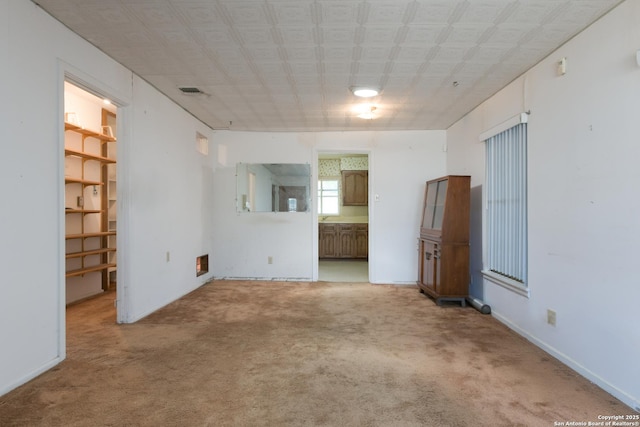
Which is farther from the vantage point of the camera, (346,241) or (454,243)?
(346,241)

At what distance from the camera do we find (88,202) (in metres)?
4.39

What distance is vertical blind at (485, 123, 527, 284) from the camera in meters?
3.13

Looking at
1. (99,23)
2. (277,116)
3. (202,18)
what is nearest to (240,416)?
(202,18)

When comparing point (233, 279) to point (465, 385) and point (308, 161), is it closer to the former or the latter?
point (308, 161)

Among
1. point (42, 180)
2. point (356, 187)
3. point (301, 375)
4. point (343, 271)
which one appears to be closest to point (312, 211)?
point (343, 271)

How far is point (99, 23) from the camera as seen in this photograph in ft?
7.59

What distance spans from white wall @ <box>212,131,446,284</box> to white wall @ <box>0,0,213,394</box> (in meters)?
2.03

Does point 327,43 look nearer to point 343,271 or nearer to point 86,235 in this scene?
point 86,235

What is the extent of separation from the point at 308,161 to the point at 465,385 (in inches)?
155

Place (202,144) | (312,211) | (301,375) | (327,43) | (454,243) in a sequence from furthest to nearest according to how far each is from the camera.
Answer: (312,211) < (202,144) < (454,243) < (327,43) < (301,375)

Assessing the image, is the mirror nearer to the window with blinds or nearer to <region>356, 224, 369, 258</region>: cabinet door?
<region>356, 224, 369, 258</region>: cabinet door

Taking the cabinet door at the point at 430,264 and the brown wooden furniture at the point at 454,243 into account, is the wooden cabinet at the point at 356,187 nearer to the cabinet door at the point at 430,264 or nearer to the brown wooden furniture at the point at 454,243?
the cabinet door at the point at 430,264

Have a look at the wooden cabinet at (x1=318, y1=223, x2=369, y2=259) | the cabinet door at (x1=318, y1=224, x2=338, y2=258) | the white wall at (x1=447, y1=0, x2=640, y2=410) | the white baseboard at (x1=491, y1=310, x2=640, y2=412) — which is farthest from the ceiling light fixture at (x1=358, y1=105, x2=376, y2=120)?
the cabinet door at (x1=318, y1=224, x2=338, y2=258)

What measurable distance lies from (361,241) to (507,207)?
4.40 meters
